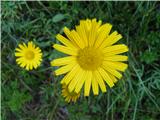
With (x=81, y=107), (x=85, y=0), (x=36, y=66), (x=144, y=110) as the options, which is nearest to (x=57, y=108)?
(x=81, y=107)

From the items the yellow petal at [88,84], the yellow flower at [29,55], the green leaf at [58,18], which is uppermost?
the green leaf at [58,18]

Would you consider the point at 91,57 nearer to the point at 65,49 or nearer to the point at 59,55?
the point at 65,49

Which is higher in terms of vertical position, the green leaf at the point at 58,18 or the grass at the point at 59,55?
the green leaf at the point at 58,18

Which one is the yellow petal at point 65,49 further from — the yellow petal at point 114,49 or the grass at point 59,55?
the grass at point 59,55

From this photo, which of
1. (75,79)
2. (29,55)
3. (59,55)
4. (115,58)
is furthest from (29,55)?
(115,58)

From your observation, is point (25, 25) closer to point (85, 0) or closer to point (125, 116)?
point (85, 0)

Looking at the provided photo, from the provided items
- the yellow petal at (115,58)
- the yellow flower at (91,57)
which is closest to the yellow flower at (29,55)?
the yellow flower at (91,57)
